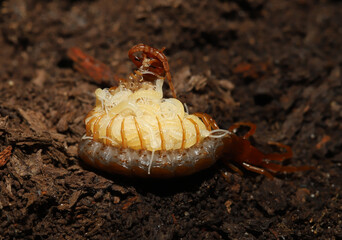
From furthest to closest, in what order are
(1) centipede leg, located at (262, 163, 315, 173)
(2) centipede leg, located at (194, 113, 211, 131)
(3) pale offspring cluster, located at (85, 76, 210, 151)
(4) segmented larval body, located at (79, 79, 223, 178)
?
1. (1) centipede leg, located at (262, 163, 315, 173)
2. (2) centipede leg, located at (194, 113, 211, 131)
3. (3) pale offspring cluster, located at (85, 76, 210, 151)
4. (4) segmented larval body, located at (79, 79, 223, 178)

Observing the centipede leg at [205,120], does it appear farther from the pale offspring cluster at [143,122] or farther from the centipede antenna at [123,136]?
the centipede antenna at [123,136]

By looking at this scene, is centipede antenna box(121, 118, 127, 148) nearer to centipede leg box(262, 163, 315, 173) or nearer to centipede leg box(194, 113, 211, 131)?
centipede leg box(194, 113, 211, 131)

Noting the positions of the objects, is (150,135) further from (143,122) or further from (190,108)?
(190,108)

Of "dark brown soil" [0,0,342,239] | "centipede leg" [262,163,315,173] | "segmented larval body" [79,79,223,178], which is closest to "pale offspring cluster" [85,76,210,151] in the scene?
"segmented larval body" [79,79,223,178]

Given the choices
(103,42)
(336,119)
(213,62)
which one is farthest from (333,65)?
(103,42)

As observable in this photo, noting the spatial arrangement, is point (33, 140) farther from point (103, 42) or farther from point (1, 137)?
point (103, 42)

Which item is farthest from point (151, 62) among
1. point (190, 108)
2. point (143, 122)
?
point (190, 108)
